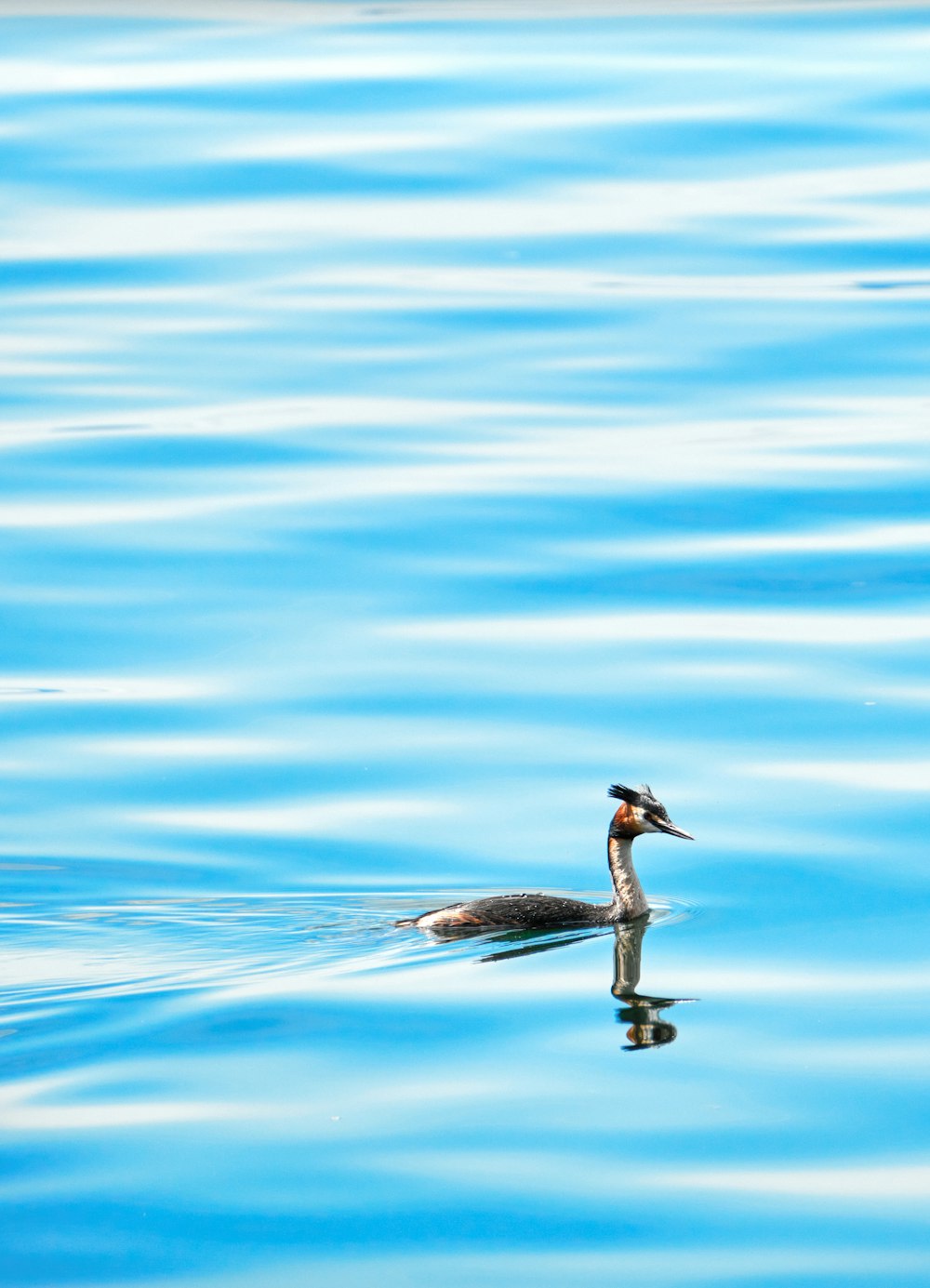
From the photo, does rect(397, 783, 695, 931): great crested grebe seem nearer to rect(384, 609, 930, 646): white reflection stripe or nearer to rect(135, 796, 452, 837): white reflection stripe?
rect(135, 796, 452, 837): white reflection stripe

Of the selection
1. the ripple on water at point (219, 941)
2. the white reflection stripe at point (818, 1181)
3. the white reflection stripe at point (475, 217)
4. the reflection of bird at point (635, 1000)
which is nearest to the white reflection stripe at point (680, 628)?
the ripple on water at point (219, 941)

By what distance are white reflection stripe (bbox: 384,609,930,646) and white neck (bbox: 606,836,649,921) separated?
3.24 meters

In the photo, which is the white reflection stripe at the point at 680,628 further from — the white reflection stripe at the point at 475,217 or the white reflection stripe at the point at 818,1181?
the white reflection stripe at the point at 475,217

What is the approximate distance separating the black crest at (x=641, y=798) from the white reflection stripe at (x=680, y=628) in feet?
10.5

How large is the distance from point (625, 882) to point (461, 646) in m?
3.37

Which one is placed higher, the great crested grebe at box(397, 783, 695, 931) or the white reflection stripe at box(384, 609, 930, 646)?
the white reflection stripe at box(384, 609, 930, 646)

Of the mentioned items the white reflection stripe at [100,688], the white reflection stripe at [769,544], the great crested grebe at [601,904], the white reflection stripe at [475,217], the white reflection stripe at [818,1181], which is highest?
the white reflection stripe at [475,217]

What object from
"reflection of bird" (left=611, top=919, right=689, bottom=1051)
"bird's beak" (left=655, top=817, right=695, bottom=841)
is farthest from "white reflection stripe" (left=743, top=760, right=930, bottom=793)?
"reflection of bird" (left=611, top=919, right=689, bottom=1051)

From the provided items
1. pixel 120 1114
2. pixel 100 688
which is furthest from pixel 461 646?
pixel 120 1114

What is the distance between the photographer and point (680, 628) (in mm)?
13789

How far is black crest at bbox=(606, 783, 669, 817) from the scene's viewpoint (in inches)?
398

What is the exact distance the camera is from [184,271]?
22.0 meters

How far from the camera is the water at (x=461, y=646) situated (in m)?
7.21

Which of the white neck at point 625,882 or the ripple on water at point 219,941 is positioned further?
the white neck at point 625,882
